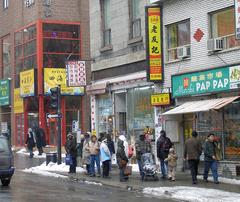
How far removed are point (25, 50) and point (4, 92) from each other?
5.10 m

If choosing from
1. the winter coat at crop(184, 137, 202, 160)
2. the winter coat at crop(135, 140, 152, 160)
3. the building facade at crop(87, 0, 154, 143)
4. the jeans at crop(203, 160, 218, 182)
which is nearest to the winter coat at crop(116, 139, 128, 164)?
the winter coat at crop(135, 140, 152, 160)

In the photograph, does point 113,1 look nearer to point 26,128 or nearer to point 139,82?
point 139,82

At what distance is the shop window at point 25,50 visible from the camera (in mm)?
39656

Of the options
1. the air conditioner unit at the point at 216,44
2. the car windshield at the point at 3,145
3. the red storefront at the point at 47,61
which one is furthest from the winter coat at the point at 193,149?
the red storefront at the point at 47,61

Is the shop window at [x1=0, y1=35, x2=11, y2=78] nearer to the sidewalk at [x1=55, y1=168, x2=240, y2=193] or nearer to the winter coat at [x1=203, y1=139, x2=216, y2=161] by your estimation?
the sidewalk at [x1=55, y1=168, x2=240, y2=193]

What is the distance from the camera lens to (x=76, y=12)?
40.1 m

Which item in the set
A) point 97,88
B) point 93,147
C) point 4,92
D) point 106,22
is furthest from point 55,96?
point 4,92

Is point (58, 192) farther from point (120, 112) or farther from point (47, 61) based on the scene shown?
point (47, 61)

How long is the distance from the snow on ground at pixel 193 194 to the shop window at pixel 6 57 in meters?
29.5

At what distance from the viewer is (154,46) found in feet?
73.3

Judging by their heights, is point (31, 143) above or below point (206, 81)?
below

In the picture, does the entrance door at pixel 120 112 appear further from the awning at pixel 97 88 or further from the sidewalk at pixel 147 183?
the sidewalk at pixel 147 183

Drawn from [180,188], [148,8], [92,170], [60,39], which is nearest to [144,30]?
[148,8]

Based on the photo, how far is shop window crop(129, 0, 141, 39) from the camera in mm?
24464
